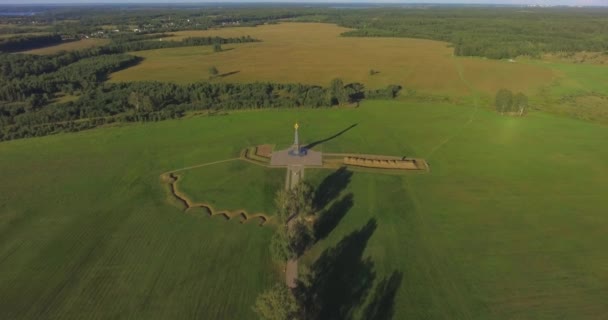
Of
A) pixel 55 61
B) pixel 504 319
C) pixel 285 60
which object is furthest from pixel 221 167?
pixel 55 61

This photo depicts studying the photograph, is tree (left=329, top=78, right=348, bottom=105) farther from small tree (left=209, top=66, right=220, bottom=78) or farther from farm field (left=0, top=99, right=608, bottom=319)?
small tree (left=209, top=66, right=220, bottom=78)

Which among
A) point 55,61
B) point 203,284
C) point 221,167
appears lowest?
point 203,284

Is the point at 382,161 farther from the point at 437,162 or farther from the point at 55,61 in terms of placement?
the point at 55,61

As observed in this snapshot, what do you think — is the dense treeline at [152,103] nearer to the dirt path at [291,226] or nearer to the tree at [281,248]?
the dirt path at [291,226]

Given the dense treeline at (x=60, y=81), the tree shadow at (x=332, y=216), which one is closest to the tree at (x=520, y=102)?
the tree shadow at (x=332, y=216)

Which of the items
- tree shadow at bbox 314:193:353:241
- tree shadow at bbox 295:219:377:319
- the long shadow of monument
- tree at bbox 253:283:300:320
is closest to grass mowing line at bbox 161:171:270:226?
tree shadow at bbox 314:193:353:241

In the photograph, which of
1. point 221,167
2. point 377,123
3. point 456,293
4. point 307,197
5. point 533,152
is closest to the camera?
point 456,293
